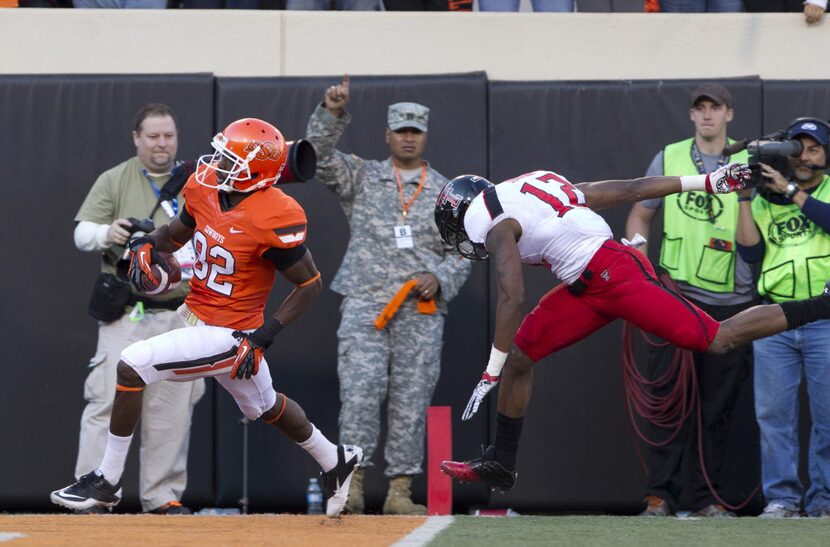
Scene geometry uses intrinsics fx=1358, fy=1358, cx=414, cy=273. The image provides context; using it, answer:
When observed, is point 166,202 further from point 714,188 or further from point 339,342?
point 714,188

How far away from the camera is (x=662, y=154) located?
314 inches

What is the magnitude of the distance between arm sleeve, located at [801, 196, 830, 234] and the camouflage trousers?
7.05 ft

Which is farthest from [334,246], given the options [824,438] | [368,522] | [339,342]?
[824,438]

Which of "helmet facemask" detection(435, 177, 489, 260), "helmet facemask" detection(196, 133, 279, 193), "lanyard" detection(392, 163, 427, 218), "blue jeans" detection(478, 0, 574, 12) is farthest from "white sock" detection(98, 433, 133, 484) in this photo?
"blue jeans" detection(478, 0, 574, 12)

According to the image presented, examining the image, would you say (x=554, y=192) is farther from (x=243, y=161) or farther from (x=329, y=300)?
(x=329, y=300)

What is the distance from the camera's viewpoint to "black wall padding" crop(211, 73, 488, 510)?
840cm

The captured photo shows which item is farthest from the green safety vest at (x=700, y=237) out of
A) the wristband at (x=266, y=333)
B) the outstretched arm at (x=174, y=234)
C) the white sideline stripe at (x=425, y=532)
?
the outstretched arm at (x=174, y=234)

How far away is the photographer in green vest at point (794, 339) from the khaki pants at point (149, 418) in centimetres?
324

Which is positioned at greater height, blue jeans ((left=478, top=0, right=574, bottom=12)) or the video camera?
blue jeans ((left=478, top=0, right=574, bottom=12))

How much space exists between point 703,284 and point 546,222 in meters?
1.67

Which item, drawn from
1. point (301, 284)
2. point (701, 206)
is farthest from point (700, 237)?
point (301, 284)

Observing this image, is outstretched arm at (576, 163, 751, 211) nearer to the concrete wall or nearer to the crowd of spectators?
the concrete wall

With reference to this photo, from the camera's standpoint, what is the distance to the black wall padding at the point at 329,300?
8398 millimetres

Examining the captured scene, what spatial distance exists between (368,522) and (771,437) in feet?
7.95
